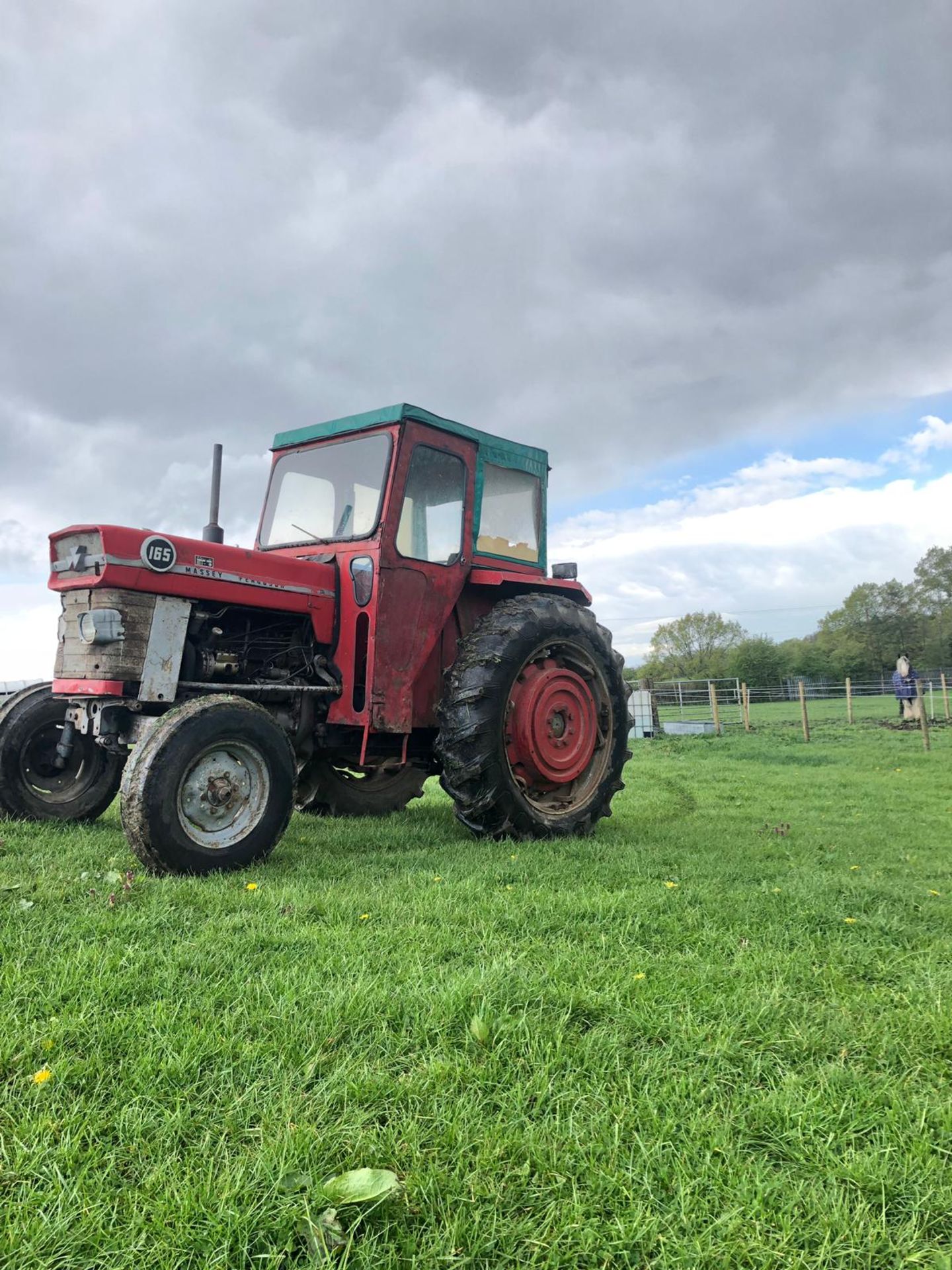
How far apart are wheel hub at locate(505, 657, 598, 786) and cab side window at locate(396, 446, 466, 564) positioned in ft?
3.56

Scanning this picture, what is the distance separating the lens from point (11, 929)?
3.10m

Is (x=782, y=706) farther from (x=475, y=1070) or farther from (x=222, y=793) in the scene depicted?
(x=475, y=1070)

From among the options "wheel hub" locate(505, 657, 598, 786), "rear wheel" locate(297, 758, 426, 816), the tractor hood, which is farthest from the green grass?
"rear wheel" locate(297, 758, 426, 816)

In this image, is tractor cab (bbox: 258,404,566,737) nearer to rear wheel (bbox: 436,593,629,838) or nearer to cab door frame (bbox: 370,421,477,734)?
cab door frame (bbox: 370,421,477,734)

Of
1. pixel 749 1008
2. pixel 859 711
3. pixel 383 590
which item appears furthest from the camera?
pixel 859 711

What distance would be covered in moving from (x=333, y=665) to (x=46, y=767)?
2.08 metres

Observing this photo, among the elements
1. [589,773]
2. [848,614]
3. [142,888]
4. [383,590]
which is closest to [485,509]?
[383,590]

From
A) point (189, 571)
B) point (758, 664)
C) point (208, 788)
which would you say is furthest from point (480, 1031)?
point (758, 664)

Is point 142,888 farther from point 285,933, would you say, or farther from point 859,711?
point 859,711

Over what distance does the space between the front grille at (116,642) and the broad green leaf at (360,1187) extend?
3.45m

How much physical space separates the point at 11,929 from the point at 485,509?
4204mm

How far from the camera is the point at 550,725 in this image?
5.86m

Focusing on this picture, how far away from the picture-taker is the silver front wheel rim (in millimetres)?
4285

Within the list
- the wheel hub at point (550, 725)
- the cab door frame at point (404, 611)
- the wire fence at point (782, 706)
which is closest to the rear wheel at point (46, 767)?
the cab door frame at point (404, 611)
